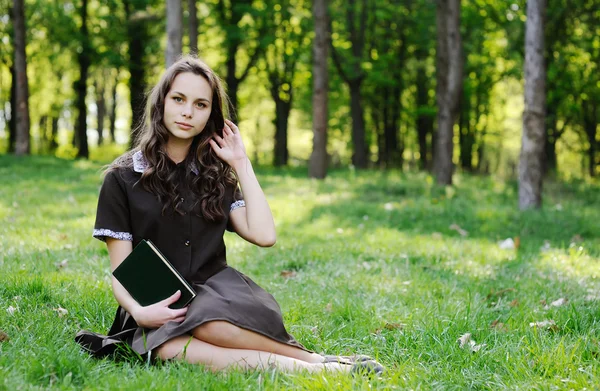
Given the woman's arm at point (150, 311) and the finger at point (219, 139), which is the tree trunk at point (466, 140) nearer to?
the finger at point (219, 139)

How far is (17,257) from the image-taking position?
17.5 ft

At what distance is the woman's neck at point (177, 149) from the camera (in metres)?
3.46

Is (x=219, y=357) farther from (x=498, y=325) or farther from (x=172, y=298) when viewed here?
(x=498, y=325)

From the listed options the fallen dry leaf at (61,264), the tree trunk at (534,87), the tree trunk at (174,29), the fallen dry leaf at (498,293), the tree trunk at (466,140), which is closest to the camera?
the fallen dry leaf at (498,293)

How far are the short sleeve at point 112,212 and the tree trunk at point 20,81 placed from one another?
1648 cm

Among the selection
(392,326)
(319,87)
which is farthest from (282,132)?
(392,326)

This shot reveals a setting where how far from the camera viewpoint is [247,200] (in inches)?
136

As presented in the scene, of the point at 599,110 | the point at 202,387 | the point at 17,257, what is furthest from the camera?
the point at 599,110

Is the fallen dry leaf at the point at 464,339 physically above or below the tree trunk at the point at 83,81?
below

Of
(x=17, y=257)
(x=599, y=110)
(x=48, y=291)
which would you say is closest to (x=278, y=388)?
(x=48, y=291)

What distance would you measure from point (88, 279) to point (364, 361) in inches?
103

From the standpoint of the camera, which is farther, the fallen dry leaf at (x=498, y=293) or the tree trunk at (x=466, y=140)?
the tree trunk at (x=466, y=140)

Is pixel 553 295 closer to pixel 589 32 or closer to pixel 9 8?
pixel 589 32

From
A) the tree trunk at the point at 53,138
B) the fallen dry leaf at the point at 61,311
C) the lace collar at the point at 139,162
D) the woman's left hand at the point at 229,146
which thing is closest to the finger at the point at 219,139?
the woman's left hand at the point at 229,146
